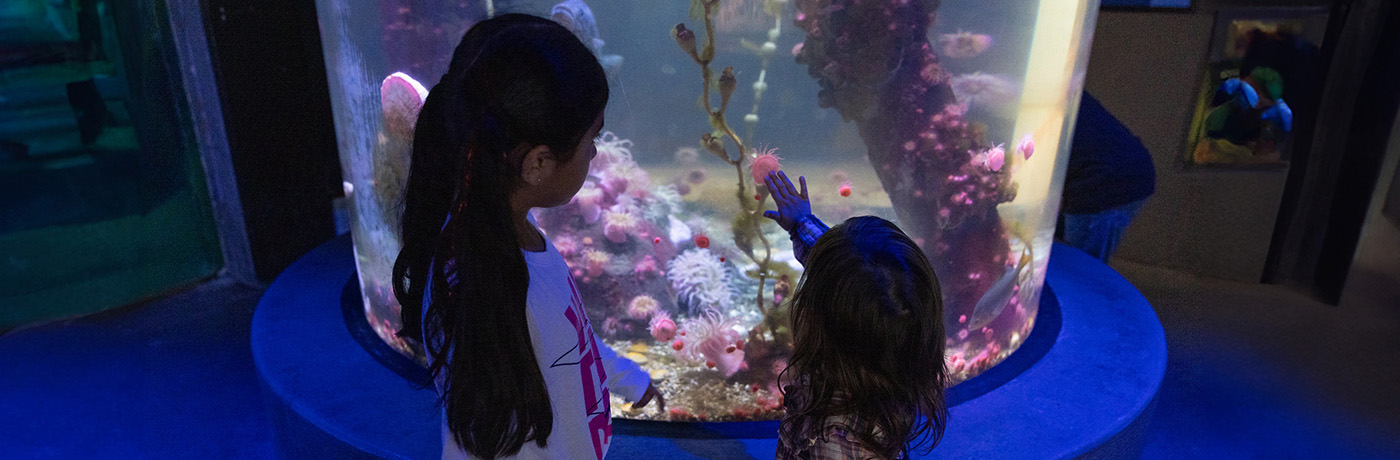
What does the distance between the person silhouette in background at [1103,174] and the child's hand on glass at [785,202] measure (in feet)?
6.44

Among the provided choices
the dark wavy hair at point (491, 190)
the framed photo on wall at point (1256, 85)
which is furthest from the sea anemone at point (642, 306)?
the framed photo on wall at point (1256, 85)

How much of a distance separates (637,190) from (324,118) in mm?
2607

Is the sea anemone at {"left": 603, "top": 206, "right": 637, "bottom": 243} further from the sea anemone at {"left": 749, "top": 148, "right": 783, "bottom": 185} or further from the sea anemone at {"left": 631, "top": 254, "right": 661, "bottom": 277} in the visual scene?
the sea anemone at {"left": 749, "top": 148, "right": 783, "bottom": 185}

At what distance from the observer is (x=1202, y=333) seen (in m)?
3.64

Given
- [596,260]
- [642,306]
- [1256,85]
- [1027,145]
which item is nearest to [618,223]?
[596,260]

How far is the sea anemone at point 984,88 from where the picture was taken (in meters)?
1.83

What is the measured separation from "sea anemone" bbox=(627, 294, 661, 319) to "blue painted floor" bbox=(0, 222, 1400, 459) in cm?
161

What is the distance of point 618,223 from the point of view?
1.88 meters

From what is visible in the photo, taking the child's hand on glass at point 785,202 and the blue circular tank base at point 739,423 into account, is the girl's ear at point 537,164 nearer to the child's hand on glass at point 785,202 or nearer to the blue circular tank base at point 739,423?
the child's hand on glass at point 785,202

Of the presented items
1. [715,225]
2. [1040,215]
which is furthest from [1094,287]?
[715,225]

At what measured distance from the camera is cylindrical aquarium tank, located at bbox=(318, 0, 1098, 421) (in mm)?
1675

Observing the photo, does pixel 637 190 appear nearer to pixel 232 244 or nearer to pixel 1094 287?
pixel 1094 287

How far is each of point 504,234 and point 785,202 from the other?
72 centimetres

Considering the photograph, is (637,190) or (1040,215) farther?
(1040,215)
